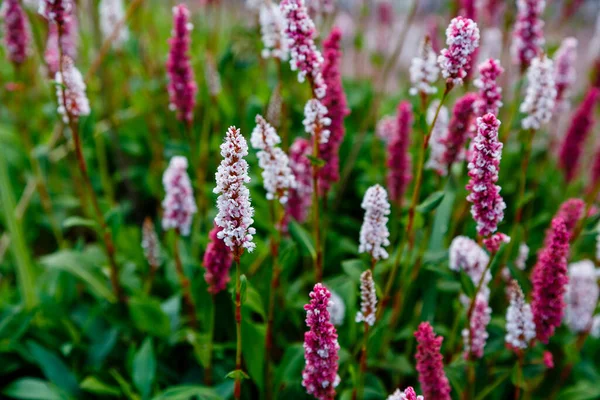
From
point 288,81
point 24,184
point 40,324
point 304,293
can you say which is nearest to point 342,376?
point 304,293

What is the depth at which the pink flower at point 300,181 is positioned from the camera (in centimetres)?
256

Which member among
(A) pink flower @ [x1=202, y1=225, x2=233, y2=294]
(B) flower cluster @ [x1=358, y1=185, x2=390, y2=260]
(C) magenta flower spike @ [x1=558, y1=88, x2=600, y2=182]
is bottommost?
(A) pink flower @ [x1=202, y1=225, x2=233, y2=294]

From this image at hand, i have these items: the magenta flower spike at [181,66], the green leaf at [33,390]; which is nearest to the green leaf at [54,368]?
the green leaf at [33,390]

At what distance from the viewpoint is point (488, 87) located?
206cm

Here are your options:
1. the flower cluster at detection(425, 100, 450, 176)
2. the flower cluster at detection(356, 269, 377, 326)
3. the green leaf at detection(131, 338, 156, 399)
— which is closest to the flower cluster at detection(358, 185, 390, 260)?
the flower cluster at detection(356, 269, 377, 326)

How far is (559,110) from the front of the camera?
3654 millimetres

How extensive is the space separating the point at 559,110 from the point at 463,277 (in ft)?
6.79

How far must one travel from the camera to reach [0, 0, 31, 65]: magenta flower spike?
2945 mm

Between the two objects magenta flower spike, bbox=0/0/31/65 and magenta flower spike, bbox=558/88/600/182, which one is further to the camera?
magenta flower spike, bbox=558/88/600/182

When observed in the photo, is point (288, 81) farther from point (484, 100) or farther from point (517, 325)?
point (517, 325)

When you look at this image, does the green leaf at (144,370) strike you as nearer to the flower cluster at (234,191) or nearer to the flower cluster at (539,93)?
the flower cluster at (234,191)

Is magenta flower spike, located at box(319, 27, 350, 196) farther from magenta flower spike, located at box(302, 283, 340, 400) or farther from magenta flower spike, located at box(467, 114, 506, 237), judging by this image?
magenta flower spike, located at box(302, 283, 340, 400)

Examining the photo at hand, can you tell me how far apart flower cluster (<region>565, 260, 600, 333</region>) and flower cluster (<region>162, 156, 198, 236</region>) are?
174cm

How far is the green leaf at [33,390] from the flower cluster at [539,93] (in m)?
2.21
